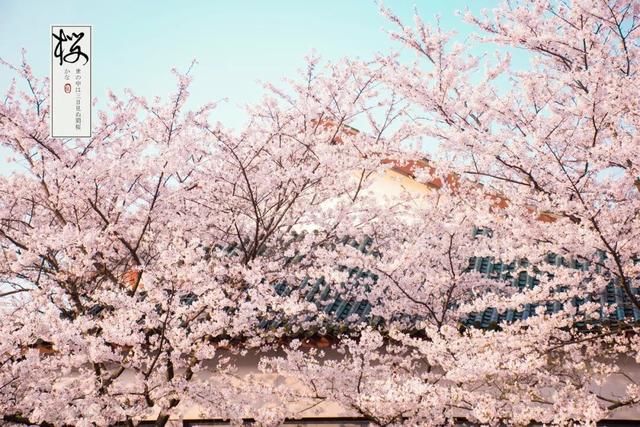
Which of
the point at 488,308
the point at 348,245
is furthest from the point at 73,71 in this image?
the point at 488,308

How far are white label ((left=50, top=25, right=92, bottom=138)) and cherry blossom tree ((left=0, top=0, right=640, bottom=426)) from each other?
332mm

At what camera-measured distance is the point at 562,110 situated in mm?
6359

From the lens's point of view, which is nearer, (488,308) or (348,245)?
(348,245)

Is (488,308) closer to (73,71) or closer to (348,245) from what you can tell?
(348,245)

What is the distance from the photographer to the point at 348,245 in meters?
6.84

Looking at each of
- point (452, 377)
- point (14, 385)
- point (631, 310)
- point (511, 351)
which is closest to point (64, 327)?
point (14, 385)

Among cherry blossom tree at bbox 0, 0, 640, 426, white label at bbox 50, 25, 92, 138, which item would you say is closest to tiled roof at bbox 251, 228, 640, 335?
cherry blossom tree at bbox 0, 0, 640, 426

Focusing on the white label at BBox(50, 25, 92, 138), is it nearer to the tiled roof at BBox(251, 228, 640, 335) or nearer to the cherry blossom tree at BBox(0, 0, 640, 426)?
the cherry blossom tree at BBox(0, 0, 640, 426)

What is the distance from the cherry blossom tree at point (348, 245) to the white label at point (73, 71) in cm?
33

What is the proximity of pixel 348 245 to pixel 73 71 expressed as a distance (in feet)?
13.9

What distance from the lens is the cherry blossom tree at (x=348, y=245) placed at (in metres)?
5.40

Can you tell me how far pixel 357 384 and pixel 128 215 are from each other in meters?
3.07

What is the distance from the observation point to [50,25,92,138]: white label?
7.84 metres

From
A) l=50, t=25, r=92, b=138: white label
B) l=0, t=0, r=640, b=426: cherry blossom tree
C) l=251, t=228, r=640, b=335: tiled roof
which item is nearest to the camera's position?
l=0, t=0, r=640, b=426: cherry blossom tree
